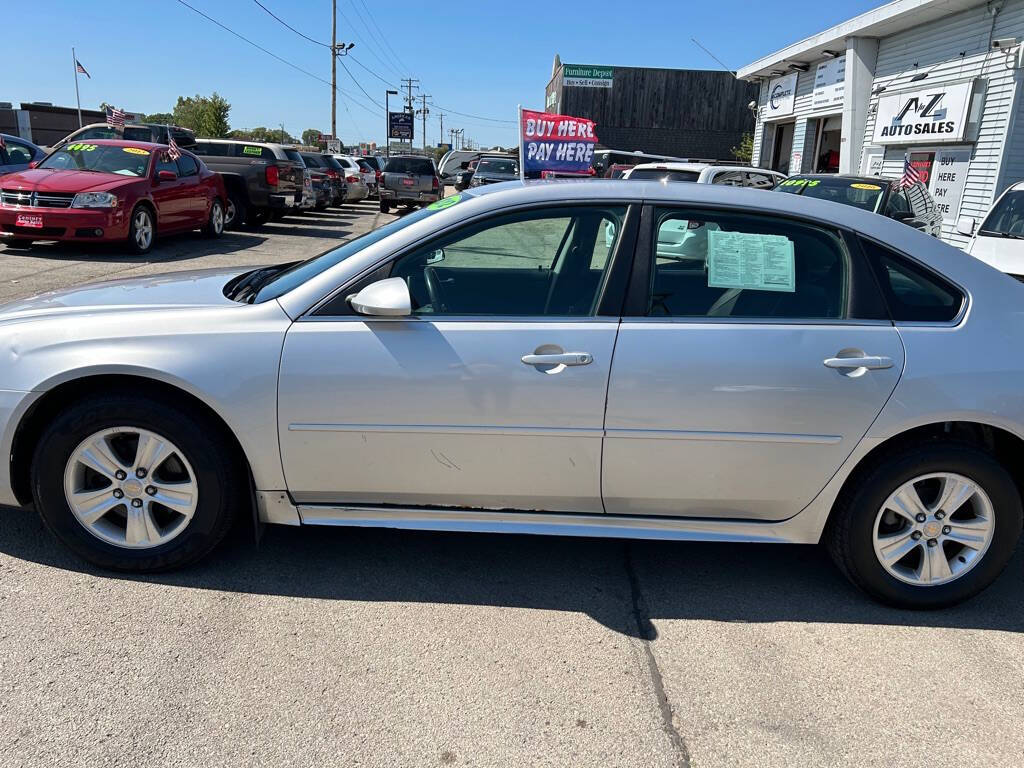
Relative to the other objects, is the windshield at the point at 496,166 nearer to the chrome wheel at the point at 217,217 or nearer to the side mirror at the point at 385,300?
the chrome wheel at the point at 217,217

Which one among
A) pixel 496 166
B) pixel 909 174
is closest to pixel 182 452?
pixel 909 174

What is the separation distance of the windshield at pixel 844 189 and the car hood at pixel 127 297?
8962 mm

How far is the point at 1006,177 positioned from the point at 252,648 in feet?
49.7

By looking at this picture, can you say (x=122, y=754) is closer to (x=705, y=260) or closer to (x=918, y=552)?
(x=705, y=260)

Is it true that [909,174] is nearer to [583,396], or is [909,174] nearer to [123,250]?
[123,250]

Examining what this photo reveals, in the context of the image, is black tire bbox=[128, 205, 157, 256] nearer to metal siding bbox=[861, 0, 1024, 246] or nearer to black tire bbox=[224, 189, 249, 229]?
black tire bbox=[224, 189, 249, 229]

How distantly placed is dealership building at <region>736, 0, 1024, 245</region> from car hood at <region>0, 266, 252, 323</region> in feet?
30.4

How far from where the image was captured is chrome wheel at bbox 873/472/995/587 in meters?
3.07

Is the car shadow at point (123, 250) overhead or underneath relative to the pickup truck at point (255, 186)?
underneath

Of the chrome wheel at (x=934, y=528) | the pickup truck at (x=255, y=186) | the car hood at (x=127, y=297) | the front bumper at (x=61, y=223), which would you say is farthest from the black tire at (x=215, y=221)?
the chrome wheel at (x=934, y=528)

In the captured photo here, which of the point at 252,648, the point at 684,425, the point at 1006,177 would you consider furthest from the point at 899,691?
the point at 1006,177

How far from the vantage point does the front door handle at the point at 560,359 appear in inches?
115

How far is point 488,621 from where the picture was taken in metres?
2.98

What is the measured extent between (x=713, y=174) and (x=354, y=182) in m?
18.4
